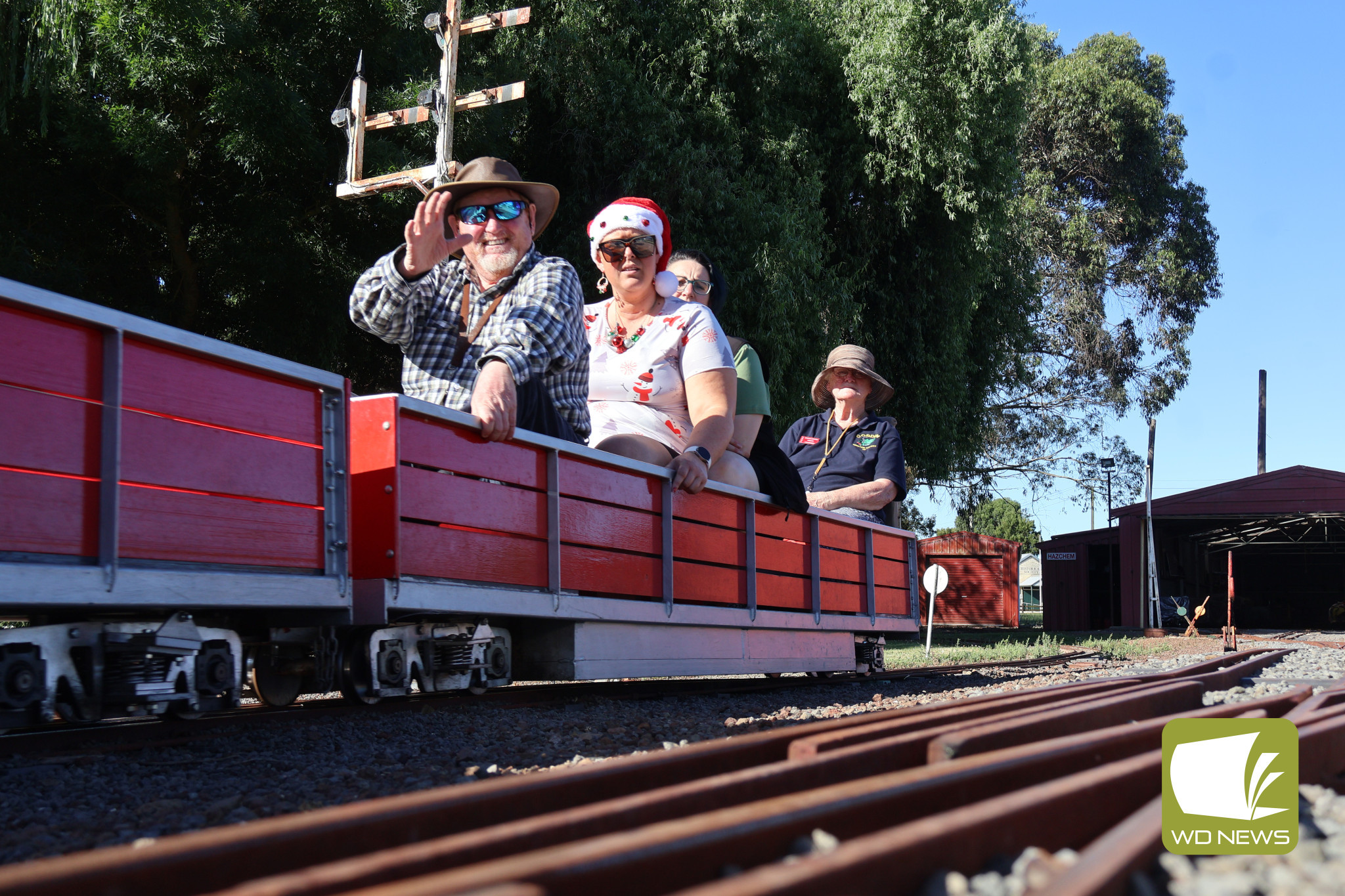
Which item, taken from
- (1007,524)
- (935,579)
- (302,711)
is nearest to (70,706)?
(302,711)

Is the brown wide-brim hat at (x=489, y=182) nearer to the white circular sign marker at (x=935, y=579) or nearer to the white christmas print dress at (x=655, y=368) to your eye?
the white christmas print dress at (x=655, y=368)

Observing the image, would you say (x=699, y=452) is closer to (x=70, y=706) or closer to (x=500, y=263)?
(x=500, y=263)

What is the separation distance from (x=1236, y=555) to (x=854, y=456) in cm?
3871

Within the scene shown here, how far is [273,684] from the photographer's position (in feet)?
14.2

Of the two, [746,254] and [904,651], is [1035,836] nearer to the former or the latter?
[904,651]

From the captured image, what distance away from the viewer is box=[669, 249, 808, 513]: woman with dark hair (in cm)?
659

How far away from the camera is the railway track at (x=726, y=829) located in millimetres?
1316

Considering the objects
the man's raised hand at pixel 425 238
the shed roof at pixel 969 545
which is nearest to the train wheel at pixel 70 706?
the man's raised hand at pixel 425 238

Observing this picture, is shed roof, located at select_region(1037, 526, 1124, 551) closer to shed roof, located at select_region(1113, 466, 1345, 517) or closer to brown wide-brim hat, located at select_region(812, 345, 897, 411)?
shed roof, located at select_region(1113, 466, 1345, 517)

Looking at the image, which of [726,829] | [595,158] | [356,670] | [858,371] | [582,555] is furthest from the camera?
[595,158]

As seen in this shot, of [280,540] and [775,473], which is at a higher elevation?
[775,473]

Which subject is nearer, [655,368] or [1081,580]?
[655,368]

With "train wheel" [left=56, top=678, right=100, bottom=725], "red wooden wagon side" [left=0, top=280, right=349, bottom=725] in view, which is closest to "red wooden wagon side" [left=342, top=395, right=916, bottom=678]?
"red wooden wagon side" [left=0, top=280, right=349, bottom=725]

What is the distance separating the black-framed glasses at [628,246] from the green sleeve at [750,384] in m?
0.97
